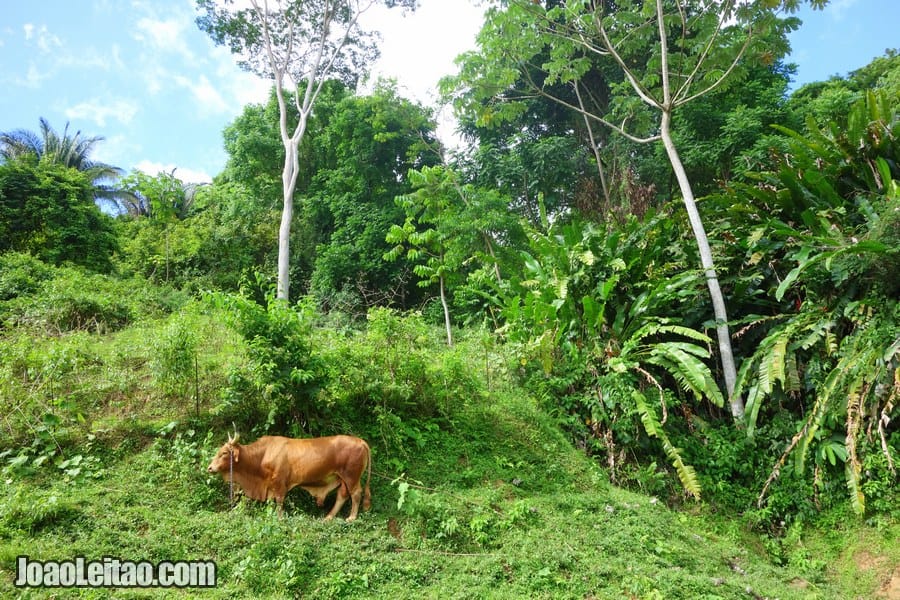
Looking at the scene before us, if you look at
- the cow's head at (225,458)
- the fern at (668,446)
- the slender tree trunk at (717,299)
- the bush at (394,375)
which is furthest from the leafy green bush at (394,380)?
the slender tree trunk at (717,299)

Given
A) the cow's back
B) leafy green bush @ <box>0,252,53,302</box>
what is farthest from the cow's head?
leafy green bush @ <box>0,252,53,302</box>

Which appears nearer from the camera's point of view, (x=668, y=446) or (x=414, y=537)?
(x=414, y=537)

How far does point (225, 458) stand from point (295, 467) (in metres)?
0.52

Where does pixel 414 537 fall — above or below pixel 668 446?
below

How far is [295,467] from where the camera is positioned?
3.65 metres

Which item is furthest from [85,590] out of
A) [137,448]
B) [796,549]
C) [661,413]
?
[796,549]

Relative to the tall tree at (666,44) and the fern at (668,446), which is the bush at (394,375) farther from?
the tall tree at (666,44)

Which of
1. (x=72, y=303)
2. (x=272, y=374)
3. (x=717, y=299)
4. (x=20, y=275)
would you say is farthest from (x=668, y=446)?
(x=20, y=275)

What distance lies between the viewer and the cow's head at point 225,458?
3.56 m

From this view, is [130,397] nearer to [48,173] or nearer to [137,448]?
[137,448]

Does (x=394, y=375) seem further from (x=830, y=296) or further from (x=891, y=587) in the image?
(x=830, y=296)

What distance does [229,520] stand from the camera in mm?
3406

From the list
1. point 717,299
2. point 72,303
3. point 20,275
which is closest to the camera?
point 717,299

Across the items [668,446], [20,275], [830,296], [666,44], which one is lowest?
[668,446]
